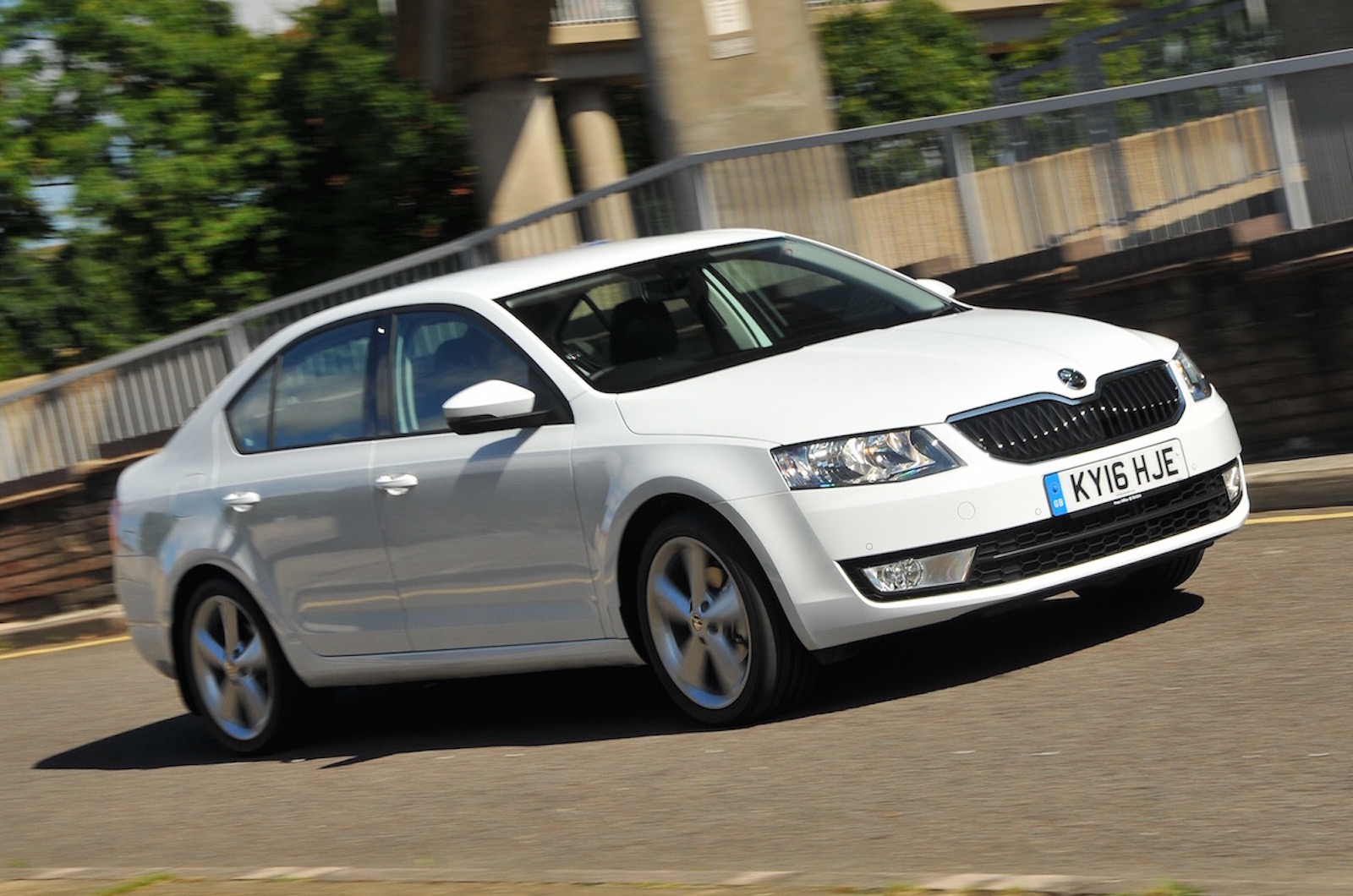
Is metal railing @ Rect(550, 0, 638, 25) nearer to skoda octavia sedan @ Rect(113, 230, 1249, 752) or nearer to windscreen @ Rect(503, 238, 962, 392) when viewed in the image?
skoda octavia sedan @ Rect(113, 230, 1249, 752)

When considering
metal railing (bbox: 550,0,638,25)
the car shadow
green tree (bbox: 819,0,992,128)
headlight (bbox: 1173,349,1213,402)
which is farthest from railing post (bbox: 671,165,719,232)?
metal railing (bbox: 550,0,638,25)

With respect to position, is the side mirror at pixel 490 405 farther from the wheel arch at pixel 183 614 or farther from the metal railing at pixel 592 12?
the metal railing at pixel 592 12

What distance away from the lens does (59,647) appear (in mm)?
13891

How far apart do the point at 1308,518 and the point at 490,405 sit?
404cm

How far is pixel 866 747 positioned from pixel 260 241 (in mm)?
25206

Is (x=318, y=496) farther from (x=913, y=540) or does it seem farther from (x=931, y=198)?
(x=931, y=198)

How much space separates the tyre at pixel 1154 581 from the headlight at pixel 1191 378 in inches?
24.9

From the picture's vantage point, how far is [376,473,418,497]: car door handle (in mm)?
7430

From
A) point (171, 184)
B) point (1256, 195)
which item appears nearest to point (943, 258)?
point (1256, 195)

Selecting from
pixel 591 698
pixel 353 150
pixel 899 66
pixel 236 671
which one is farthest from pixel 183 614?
pixel 899 66

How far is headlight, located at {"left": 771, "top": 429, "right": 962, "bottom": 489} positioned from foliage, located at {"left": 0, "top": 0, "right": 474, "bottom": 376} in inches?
912

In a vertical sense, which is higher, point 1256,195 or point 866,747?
point 1256,195

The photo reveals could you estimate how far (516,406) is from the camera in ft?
23.0

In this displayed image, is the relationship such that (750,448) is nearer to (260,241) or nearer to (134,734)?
(134,734)
